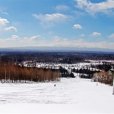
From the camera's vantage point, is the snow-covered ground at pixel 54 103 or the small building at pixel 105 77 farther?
the small building at pixel 105 77

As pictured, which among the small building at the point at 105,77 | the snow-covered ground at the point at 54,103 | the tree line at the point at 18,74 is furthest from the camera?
the small building at the point at 105,77

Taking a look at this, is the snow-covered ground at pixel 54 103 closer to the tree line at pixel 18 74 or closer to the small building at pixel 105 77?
the tree line at pixel 18 74

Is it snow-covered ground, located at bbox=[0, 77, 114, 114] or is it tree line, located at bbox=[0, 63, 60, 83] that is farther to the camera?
tree line, located at bbox=[0, 63, 60, 83]

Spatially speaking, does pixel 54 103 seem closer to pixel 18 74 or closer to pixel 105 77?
pixel 18 74

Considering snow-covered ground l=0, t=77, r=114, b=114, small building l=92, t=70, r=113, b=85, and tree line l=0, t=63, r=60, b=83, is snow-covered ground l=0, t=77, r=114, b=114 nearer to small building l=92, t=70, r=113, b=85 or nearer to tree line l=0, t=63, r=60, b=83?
tree line l=0, t=63, r=60, b=83

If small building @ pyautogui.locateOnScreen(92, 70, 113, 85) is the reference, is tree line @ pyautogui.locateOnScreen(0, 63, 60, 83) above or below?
above

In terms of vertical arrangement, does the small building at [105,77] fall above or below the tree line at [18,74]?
below

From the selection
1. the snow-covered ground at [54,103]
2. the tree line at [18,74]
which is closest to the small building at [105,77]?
the tree line at [18,74]

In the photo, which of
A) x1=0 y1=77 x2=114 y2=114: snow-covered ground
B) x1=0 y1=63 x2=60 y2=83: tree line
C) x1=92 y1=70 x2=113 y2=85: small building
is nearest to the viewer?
x1=0 y1=77 x2=114 y2=114: snow-covered ground


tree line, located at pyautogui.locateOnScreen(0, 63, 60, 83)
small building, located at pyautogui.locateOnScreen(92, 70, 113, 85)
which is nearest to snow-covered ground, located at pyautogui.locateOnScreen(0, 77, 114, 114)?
tree line, located at pyautogui.locateOnScreen(0, 63, 60, 83)

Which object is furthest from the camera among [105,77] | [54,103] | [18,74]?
[105,77]


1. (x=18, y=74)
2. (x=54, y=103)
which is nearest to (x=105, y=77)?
(x=18, y=74)

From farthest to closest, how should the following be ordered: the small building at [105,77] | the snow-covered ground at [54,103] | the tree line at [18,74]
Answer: the small building at [105,77] < the tree line at [18,74] < the snow-covered ground at [54,103]
